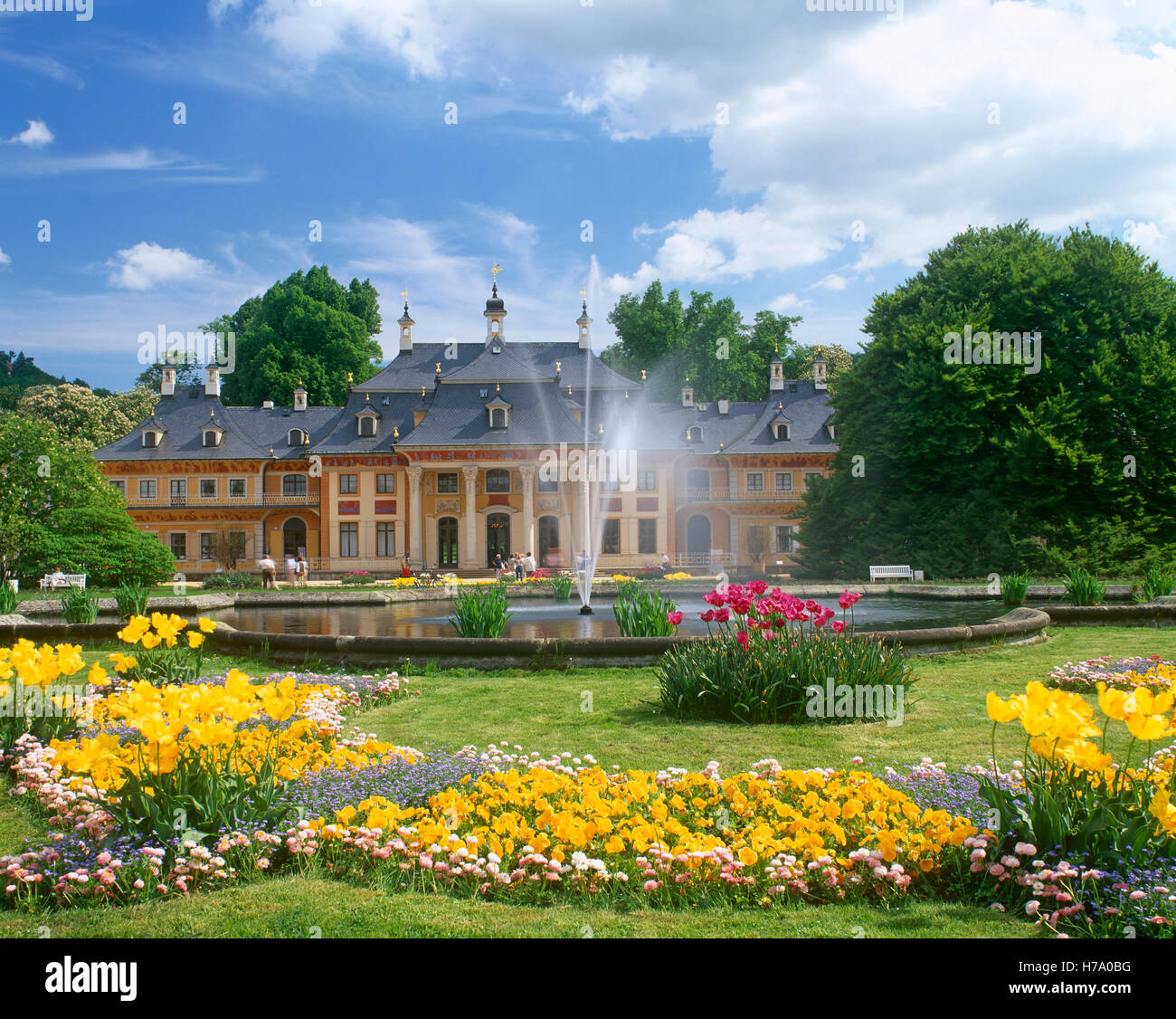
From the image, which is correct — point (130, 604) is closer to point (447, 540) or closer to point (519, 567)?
point (519, 567)

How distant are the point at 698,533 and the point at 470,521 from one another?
48.0 ft

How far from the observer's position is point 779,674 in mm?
7574

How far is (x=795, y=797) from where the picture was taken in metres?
4.95

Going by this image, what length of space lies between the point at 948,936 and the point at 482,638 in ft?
24.0

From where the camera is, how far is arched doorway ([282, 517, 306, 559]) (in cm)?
5434

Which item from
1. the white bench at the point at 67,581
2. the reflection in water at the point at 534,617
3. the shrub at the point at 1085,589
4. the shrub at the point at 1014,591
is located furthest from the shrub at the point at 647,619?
the white bench at the point at 67,581

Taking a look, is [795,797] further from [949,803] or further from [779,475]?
[779,475]

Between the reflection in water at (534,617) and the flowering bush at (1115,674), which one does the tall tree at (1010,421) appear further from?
the flowering bush at (1115,674)

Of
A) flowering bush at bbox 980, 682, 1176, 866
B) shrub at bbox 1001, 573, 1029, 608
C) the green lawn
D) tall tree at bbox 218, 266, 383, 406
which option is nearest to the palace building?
tall tree at bbox 218, 266, 383, 406

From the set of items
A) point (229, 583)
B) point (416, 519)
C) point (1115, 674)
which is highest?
point (416, 519)

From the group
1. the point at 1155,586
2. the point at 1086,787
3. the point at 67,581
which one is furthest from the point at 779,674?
the point at 67,581

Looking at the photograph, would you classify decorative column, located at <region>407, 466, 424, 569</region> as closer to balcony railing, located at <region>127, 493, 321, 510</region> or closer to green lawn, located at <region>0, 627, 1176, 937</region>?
balcony railing, located at <region>127, 493, 321, 510</region>

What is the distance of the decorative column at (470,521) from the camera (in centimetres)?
4828
